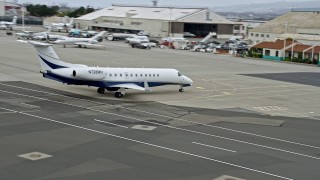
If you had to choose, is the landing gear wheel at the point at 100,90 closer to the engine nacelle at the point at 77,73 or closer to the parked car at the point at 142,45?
the engine nacelle at the point at 77,73

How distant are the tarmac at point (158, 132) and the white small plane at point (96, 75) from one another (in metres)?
1.21

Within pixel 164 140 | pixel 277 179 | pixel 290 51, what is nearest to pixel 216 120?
pixel 164 140

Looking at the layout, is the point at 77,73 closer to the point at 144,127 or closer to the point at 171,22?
the point at 144,127

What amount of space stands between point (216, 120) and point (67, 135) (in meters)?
13.0

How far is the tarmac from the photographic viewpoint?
2500 centimetres

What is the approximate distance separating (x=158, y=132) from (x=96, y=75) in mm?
14855

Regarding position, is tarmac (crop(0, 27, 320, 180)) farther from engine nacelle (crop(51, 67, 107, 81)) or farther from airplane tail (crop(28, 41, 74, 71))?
airplane tail (crop(28, 41, 74, 71))

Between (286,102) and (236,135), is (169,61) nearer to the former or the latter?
(286,102)

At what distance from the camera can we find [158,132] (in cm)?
3372

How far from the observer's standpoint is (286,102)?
5150 centimetres

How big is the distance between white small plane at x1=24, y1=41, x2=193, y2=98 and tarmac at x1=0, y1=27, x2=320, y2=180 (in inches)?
47.8

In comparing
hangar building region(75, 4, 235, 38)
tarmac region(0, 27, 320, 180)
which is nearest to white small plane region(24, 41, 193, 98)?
tarmac region(0, 27, 320, 180)

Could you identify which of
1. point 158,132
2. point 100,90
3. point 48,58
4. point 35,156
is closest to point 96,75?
point 100,90

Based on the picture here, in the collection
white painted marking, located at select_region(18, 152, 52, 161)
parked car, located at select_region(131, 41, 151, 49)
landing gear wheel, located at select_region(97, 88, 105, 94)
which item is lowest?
white painted marking, located at select_region(18, 152, 52, 161)
